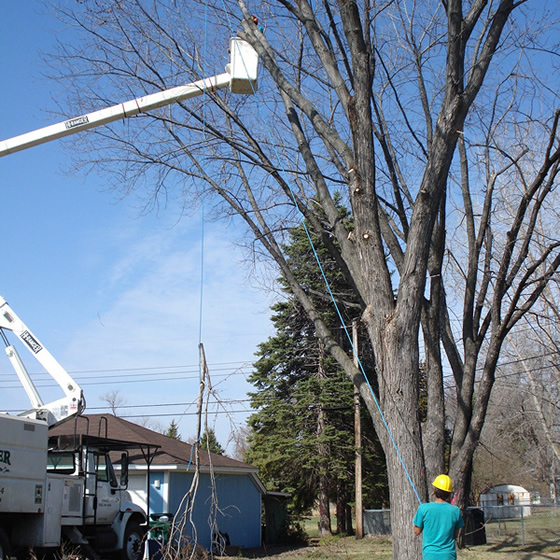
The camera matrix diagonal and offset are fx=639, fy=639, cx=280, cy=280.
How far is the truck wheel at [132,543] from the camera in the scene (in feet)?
42.5

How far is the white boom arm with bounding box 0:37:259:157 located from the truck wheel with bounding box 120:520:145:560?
7900mm

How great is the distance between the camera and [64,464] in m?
12.2

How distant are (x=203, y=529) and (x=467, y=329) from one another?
1269cm

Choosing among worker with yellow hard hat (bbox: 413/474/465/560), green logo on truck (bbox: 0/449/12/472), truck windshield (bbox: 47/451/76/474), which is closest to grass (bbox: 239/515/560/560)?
truck windshield (bbox: 47/451/76/474)

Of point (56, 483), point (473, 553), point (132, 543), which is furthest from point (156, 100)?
point (473, 553)

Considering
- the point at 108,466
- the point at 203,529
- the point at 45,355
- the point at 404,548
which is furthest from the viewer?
the point at 203,529

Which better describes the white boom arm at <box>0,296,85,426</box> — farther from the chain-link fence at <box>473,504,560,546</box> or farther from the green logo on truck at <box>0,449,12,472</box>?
the chain-link fence at <box>473,504,560,546</box>

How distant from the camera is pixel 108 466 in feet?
43.0

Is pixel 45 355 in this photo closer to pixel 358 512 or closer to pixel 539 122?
pixel 539 122

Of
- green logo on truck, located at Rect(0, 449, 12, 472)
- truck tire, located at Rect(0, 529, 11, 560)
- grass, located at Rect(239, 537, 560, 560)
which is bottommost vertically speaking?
grass, located at Rect(239, 537, 560, 560)

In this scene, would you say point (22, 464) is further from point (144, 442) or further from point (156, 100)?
point (144, 442)

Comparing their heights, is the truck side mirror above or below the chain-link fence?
above

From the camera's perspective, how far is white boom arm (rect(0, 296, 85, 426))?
38.1 ft

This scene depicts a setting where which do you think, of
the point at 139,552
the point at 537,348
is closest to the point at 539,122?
the point at 139,552
